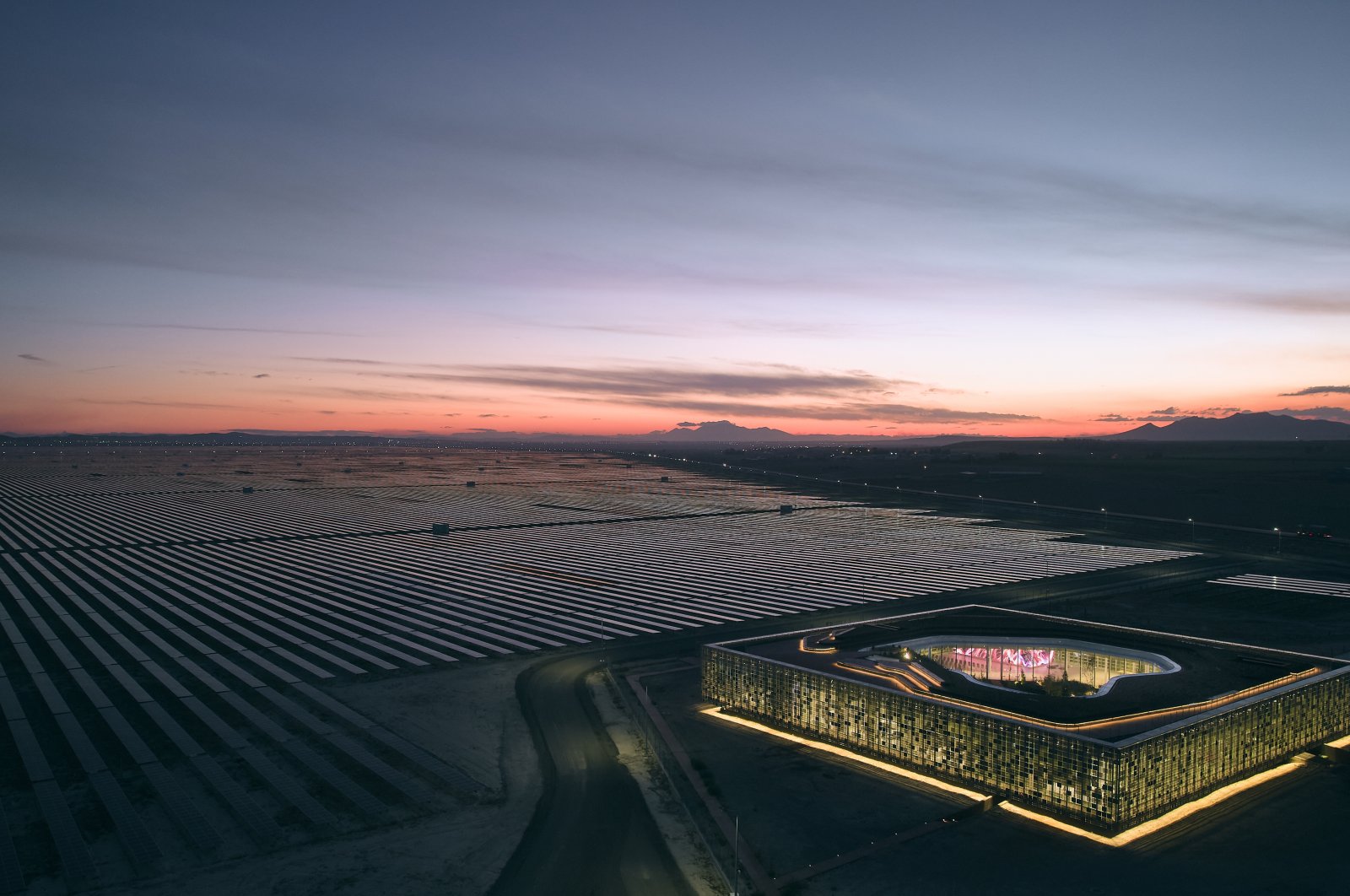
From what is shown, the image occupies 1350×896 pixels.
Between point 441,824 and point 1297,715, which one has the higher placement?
point 1297,715

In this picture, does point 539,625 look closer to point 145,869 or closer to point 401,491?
point 145,869

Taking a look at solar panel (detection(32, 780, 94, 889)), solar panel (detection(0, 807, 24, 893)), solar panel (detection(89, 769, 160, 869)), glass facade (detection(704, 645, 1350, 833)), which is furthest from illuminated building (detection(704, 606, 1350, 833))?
solar panel (detection(0, 807, 24, 893))

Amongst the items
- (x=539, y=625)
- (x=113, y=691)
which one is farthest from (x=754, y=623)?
(x=113, y=691)

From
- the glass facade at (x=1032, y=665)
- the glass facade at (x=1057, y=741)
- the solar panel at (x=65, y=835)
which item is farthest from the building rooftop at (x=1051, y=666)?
the solar panel at (x=65, y=835)

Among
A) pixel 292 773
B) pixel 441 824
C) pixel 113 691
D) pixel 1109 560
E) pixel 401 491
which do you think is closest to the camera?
pixel 441 824

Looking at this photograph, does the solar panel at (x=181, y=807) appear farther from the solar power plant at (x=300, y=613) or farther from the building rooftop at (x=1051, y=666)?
the building rooftop at (x=1051, y=666)

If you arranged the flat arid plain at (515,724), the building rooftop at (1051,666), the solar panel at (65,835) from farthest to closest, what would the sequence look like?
1. the building rooftop at (1051,666)
2. the flat arid plain at (515,724)
3. the solar panel at (65,835)

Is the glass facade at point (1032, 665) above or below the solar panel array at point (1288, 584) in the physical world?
above

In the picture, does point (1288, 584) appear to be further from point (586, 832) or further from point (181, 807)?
point (181, 807)
